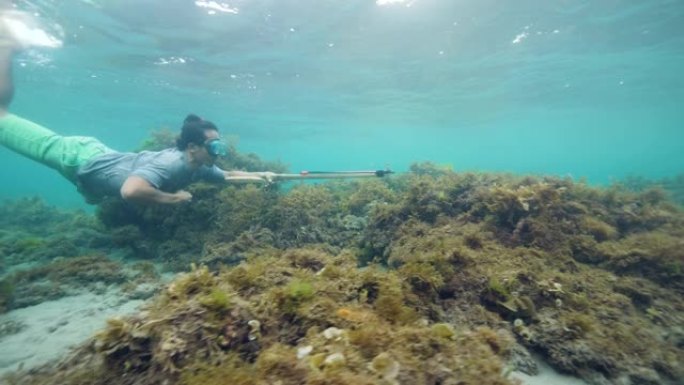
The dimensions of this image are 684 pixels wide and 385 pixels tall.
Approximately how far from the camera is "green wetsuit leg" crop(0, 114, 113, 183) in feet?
24.6

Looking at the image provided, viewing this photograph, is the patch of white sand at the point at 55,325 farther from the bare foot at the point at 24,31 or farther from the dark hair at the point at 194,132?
the bare foot at the point at 24,31

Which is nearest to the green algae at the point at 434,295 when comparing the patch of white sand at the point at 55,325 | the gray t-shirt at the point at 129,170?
the gray t-shirt at the point at 129,170

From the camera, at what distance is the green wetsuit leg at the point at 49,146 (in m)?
7.49

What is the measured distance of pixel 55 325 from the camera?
5.13 m

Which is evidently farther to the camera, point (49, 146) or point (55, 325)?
point (49, 146)

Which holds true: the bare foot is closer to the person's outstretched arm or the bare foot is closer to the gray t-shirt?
the gray t-shirt

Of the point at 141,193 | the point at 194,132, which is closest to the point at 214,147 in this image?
the point at 194,132

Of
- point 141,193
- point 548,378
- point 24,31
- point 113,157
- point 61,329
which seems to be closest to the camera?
point 548,378

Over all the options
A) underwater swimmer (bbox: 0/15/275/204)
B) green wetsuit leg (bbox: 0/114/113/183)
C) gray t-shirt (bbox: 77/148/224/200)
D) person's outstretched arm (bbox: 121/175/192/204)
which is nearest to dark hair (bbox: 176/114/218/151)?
underwater swimmer (bbox: 0/15/275/204)

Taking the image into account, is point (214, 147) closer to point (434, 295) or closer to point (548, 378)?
point (434, 295)

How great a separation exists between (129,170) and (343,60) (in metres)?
18.9

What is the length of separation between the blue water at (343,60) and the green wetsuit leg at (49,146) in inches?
413

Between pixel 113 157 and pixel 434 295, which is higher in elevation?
pixel 113 157

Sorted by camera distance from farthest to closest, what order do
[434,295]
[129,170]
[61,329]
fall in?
[129,170] → [61,329] → [434,295]
